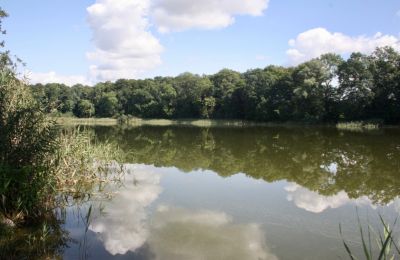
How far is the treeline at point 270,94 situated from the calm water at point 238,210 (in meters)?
25.6

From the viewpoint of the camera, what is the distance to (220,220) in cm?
891

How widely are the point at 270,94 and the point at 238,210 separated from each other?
55.2 m

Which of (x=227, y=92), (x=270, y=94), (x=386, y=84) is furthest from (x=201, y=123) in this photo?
(x=386, y=84)

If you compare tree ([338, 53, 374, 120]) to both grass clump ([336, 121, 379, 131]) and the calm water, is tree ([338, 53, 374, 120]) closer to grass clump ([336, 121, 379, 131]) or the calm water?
grass clump ([336, 121, 379, 131])

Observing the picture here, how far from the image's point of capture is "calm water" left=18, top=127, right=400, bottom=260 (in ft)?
22.9

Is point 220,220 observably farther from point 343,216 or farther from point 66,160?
point 66,160

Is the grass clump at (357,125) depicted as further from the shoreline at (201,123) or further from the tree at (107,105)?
the tree at (107,105)

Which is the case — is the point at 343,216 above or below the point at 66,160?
below

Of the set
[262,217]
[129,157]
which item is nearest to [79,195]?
[262,217]

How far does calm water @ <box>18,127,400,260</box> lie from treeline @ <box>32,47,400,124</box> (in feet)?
83.8

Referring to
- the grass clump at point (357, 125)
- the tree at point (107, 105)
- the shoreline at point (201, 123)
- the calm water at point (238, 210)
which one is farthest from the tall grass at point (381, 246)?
the tree at point (107, 105)

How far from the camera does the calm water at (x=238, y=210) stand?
22.9ft

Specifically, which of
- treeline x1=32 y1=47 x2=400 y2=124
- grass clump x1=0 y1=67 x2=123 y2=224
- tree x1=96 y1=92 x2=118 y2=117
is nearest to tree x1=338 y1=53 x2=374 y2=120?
treeline x1=32 y1=47 x2=400 y2=124

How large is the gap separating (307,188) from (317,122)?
43.7 m
